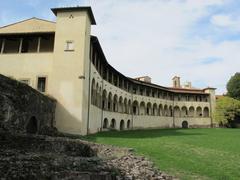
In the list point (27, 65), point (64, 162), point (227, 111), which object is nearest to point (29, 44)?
point (27, 65)

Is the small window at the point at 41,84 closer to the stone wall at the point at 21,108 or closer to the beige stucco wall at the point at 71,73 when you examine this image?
the beige stucco wall at the point at 71,73

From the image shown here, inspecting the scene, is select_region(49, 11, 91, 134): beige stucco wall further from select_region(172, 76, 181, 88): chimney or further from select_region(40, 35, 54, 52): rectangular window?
select_region(172, 76, 181, 88): chimney

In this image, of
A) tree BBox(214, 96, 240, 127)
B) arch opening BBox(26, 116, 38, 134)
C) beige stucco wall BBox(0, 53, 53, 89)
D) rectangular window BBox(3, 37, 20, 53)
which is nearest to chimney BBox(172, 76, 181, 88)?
tree BBox(214, 96, 240, 127)

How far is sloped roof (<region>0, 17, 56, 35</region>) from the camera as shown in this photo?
1157 inches

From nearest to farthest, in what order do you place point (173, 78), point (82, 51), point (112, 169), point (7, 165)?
point (7, 165) < point (112, 169) < point (82, 51) < point (173, 78)

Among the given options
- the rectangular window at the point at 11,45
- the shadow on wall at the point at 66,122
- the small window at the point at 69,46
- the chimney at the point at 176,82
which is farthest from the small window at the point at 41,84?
the chimney at the point at 176,82

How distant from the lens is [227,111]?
5978cm

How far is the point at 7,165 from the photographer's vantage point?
815 centimetres

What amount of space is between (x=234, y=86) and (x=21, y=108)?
6143 cm

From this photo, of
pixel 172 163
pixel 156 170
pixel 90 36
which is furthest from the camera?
pixel 90 36

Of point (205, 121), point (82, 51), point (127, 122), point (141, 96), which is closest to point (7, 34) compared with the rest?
point (82, 51)

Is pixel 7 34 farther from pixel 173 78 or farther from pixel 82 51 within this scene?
pixel 173 78

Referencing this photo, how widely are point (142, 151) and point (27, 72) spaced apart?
16294 mm

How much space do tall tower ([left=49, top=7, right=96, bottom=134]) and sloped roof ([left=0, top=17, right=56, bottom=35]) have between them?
2.72 meters
